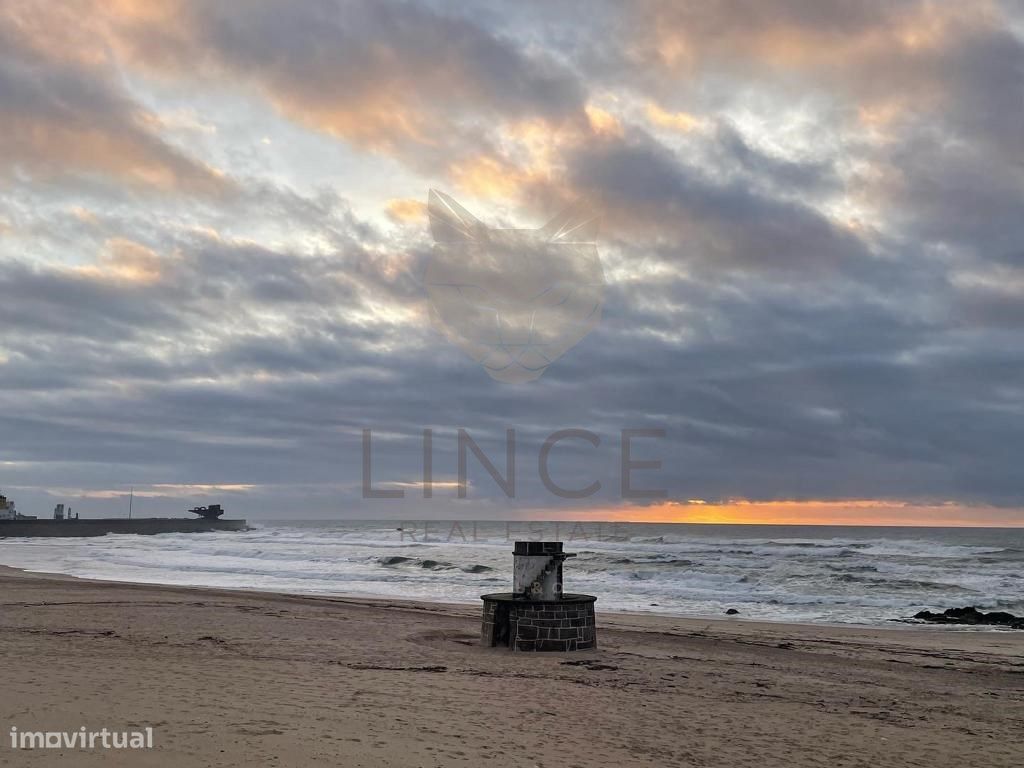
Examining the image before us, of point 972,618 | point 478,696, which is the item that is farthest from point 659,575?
point 478,696

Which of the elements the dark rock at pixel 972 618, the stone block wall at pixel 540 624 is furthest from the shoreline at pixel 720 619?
the stone block wall at pixel 540 624

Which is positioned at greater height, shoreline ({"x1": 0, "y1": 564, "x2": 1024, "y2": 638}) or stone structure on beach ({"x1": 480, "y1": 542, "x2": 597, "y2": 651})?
stone structure on beach ({"x1": 480, "y1": 542, "x2": 597, "y2": 651})

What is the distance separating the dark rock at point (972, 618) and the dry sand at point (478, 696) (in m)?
6.91

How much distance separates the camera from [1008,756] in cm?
827

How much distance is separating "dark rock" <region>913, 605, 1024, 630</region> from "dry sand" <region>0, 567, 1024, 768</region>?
6.91 metres

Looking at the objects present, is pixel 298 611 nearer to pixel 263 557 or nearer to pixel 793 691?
pixel 793 691

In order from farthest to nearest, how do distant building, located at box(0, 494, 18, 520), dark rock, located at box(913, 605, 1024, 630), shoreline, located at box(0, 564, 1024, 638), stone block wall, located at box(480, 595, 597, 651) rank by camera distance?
distant building, located at box(0, 494, 18, 520), dark rock, located at box(913, 605, 1024, 630), shoreline, located at box(0, 564, 1024, 638), stone block wall, located at box(480, 595, 597, 651)

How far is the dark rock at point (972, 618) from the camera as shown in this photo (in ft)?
79.8

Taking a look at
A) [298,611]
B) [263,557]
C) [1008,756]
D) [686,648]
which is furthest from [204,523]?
[1008,756]

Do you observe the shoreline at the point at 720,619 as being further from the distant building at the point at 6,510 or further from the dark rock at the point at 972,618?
the distant building at the point at 6,510

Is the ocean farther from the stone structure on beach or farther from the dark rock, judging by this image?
the stone structure on beach

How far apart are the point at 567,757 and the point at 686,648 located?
9.04 meters

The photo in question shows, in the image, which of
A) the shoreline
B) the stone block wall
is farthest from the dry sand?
the shoreline

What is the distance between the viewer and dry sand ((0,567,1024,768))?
7.36 metres
